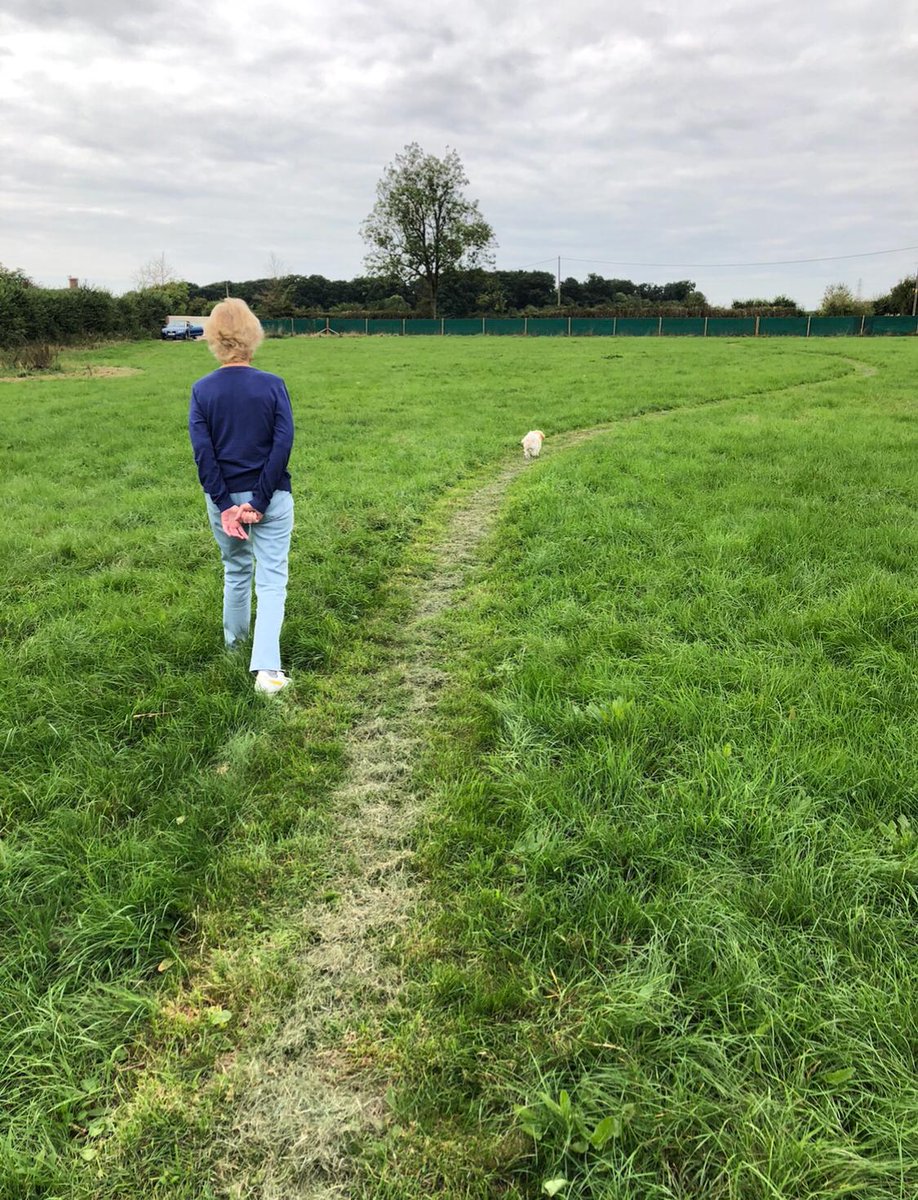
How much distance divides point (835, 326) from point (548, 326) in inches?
747

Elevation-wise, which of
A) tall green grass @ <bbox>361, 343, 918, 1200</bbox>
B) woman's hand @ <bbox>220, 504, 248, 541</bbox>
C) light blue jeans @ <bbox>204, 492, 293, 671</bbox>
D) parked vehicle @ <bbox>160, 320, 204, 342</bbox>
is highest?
parked vehicle @ <bbox>160, 320, 204, 342</bbox>

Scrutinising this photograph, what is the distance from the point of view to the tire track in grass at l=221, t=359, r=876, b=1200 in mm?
Answer: 1728

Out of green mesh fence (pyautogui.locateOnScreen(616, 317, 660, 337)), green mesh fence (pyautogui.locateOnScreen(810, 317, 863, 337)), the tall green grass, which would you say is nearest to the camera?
the tall green grass

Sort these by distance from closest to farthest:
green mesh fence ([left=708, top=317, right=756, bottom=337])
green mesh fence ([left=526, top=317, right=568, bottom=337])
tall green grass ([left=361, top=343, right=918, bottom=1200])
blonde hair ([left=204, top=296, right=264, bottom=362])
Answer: tall green grass ([left=361, top=343, right=918, bottom=1200]) < blonde hair ([left=204, top=296, right=264, bottom=362]) < green mesh fence ([left=708, top=317, right=756, bottom=337]) < green mesh fence ([left=526, top=317, right=568, bottom=337])

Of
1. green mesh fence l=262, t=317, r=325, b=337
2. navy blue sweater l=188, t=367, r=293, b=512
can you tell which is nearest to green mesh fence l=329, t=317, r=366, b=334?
green mesh fence l=262, t=317, r=325, b=337

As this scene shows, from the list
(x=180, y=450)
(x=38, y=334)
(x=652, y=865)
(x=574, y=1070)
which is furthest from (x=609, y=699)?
(x=38, y=334)

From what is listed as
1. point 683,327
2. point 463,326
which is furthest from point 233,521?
point 463,326

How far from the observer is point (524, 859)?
2.56m

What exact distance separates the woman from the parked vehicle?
43.1 meters

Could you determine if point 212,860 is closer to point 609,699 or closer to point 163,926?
point 163,926

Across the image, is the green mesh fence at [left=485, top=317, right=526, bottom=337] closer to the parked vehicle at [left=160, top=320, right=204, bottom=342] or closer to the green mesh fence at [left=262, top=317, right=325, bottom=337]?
the green mesh fence at [left=262, top=317, right=325, bottom=337]

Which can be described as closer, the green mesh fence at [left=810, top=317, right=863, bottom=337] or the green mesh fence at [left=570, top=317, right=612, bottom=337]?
the green mesh fence at [left=810, top=317, right=863, bottom=337]

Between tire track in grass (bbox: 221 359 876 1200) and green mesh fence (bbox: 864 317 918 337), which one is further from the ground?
green mesh fence (bbox: 864 317 918 337)

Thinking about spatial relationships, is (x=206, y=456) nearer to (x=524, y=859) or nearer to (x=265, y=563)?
(x=265, y=563)
